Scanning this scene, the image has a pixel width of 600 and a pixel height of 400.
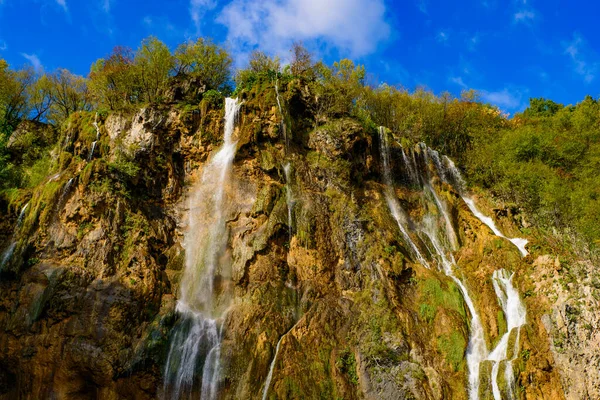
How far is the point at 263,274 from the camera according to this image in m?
20.0

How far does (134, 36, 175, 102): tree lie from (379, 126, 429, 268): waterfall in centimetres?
1898

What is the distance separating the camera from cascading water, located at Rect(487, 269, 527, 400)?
1524 centimetres

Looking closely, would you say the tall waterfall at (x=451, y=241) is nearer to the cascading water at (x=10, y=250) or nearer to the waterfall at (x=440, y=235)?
the waterfall at (x=440, y=235)

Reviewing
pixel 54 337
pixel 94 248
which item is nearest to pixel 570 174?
pixel 94 248

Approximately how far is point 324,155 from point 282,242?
7385 mm

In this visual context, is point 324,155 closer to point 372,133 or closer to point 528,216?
point 372,133

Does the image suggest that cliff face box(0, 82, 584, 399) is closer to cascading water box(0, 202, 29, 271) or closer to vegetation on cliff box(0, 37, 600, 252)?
cascading water box(0, 202, 29, 271)

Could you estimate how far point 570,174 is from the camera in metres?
30.7

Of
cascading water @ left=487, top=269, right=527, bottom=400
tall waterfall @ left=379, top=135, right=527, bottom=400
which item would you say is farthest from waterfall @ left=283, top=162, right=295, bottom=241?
cascading water @ left=487, top=269, right=527, bottom=400

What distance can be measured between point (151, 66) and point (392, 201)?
75.4 feet

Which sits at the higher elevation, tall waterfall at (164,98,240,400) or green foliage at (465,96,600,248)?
green foliage at (465,96,600,248)

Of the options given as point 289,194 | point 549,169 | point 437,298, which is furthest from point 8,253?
point 549,169

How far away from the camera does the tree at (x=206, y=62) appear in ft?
118

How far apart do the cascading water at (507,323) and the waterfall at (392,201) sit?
372cm
